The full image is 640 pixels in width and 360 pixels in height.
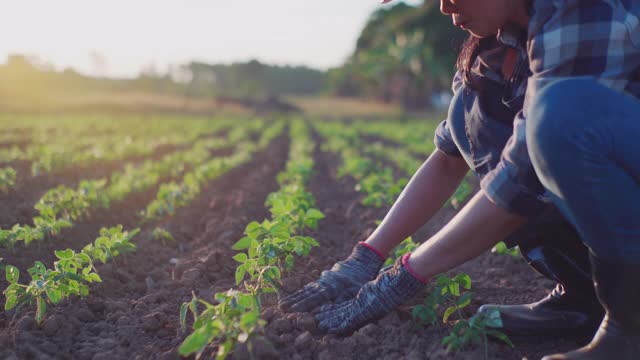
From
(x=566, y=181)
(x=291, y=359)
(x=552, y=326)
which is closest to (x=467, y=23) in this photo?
(x=566, y=181)

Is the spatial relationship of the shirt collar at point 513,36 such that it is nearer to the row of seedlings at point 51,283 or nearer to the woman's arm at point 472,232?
the woman's arm at point 472,232

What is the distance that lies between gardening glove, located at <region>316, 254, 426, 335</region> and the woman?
6.2 inches

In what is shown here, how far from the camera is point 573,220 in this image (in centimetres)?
183

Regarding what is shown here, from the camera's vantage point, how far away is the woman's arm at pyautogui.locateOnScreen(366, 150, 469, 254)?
8.27 ft

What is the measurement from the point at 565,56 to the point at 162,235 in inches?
124

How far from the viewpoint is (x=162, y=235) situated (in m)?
4.20

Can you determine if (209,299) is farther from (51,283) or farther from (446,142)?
(446,142)

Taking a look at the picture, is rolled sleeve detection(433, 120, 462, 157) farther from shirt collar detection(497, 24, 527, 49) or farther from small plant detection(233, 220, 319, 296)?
small plant detection(233, 220, 319, 296)

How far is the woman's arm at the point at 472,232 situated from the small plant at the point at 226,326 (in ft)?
2.14

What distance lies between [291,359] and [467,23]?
4.56 ft

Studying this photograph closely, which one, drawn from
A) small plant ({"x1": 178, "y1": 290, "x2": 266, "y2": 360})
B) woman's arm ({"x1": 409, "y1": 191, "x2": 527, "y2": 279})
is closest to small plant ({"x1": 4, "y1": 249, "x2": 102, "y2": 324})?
small plant ({"x1": 178, "y1": 290, "x2": 266, "y2": 360})

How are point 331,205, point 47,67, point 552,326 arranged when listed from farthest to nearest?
point 47,67
point 331,205
point 552,326

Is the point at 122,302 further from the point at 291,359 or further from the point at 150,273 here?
the point at 291,359

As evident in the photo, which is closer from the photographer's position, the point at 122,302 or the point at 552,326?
the point at 552,326
